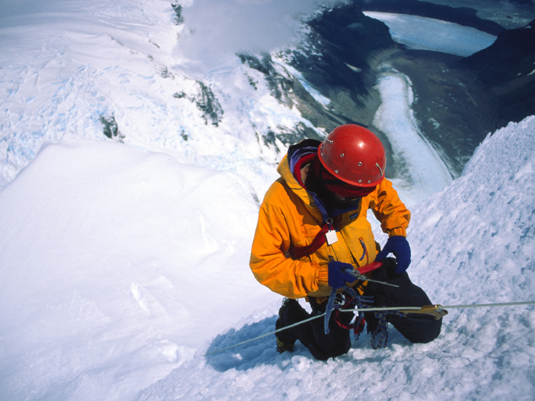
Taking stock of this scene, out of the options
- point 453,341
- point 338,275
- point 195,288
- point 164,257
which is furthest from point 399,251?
point 164,257

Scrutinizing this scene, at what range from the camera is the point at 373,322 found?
2301 mm

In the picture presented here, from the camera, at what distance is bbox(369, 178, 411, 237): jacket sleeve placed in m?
2.14

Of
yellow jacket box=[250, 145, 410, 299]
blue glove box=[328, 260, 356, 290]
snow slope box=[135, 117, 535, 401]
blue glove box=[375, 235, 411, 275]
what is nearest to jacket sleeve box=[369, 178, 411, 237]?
blue glove box=[375, 235, 411, 275]

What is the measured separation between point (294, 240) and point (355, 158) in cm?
61

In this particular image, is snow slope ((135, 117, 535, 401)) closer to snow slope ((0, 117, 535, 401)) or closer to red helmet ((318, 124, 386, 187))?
snow slope ((0, 117, 535, 401))

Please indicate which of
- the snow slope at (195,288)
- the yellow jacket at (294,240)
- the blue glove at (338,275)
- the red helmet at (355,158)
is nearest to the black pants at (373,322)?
the snow slope at (195,288)

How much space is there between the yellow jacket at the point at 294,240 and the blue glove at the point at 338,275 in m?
0.09

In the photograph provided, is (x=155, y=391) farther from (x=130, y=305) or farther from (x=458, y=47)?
(x=458, y=47)

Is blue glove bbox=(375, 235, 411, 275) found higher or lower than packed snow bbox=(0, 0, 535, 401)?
higher

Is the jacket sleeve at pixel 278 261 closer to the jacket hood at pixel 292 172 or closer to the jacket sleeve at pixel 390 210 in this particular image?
the jacket hood at pixel 292 172

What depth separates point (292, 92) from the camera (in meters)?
19.9

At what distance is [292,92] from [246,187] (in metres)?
13.0

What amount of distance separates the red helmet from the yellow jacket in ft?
0.76

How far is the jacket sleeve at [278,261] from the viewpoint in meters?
1.88
